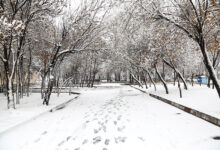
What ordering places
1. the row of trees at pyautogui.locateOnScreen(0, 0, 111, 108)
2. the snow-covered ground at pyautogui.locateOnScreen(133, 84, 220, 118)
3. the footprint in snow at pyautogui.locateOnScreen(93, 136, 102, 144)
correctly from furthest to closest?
the row of trees at pyautogui.locateOnScreen(0, 0, 111, 108) < the snow-covered ground at pyautogui.locateOnScreen(133, 84, 220, 118) < the footprint in snow at pyautogui.locateOnScreen(93, 136, 102, 144)

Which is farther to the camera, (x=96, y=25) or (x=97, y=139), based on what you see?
(x=96, y=25)

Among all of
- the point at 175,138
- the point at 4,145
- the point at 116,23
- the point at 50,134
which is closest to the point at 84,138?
the point at 50,134

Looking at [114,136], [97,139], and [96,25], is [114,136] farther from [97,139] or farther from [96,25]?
[96,25]

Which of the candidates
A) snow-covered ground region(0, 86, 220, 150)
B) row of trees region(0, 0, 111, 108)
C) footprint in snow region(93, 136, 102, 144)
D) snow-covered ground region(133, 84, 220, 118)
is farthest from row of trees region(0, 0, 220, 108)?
footprint in snow region(93, 136, 102, 144)

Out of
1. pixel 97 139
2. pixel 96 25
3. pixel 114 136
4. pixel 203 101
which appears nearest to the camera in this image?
pixel 97 139

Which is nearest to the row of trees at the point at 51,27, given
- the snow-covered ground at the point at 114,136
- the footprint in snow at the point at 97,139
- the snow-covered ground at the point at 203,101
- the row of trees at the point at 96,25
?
the row of trees at the point at 96,25

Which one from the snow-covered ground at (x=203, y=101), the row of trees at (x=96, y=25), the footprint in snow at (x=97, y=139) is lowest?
the footprint in snow at (x=97, y=139)

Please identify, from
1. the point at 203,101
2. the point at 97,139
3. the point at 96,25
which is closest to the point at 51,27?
the point at 96,25

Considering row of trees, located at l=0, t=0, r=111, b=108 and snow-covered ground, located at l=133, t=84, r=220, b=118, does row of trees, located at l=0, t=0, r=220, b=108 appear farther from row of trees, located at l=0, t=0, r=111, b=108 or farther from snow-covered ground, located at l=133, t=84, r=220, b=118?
snow-covered ground, located at l=133, t=84, r=220, b=118

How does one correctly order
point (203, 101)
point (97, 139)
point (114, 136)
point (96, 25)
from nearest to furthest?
point (97, 139), point (114, 136), point (203, 101), point (96, 25)

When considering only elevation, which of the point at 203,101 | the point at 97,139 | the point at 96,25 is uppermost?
the point at 96,25

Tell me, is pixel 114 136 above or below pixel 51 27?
below

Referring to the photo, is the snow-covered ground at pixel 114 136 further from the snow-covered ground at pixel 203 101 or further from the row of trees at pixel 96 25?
the row of trees at pixel 96 25

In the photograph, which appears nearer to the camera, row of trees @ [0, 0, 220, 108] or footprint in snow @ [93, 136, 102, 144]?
footprint in snow @ [93, 136, 102, 144]
